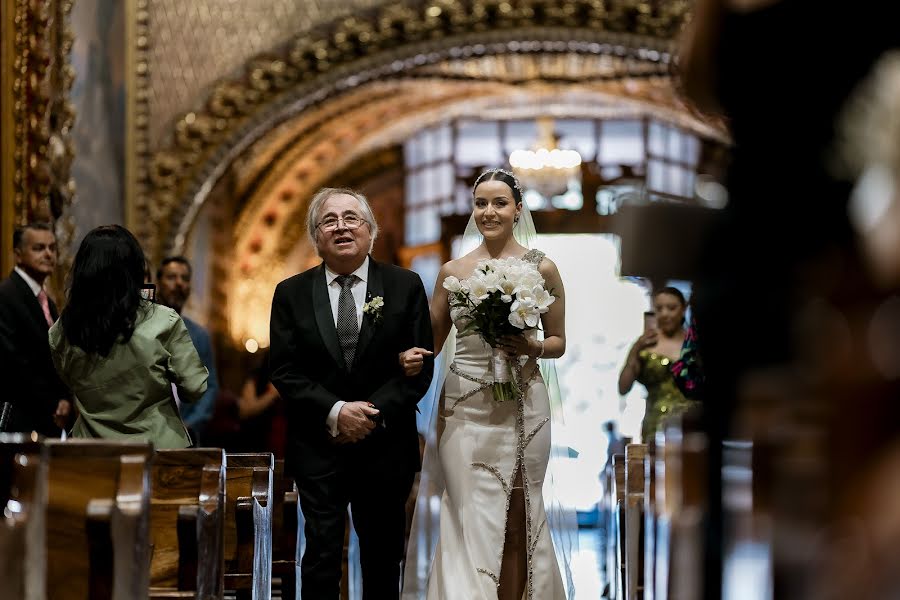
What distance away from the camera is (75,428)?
6.29 metres

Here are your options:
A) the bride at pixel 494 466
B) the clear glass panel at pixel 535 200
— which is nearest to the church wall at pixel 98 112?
the bride at pixel 494 466

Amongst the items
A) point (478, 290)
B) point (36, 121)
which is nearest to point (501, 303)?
point (478, 290)

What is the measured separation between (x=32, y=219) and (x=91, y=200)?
2107mm

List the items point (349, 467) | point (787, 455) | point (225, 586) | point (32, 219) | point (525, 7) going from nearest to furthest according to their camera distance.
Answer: point (787, 455), point (225, 586), point (349, 467), point (32, 219), point (525, 7)

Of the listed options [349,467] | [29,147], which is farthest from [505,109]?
[349,467]

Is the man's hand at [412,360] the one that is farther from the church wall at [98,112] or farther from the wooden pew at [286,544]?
the church wall at [98,112]

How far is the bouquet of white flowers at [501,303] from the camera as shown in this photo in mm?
6453

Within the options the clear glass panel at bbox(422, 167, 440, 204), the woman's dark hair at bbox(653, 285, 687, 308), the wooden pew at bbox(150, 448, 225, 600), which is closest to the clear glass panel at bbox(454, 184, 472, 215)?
the clear glass panel at bbox(422, 167, 440, 204)

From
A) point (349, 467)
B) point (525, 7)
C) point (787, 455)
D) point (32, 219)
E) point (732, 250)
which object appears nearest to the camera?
point (787, 455)

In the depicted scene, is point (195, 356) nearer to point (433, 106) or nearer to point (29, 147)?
point (29, 147)

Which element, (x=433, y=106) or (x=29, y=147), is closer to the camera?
(x=29, y=147)

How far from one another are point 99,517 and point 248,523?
2004 mm

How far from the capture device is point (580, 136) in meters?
22.0

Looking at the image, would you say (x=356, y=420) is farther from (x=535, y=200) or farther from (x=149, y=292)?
(x=535, y=200)
